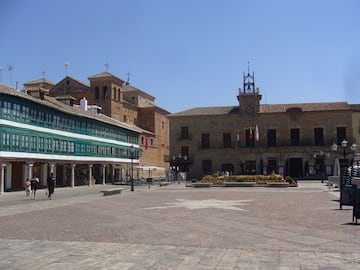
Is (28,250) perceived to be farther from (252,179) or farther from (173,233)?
(252,179)

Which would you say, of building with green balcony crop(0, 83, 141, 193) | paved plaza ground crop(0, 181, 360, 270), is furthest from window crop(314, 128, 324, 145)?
paved plaza ground crop(0, 181, 360, 270)

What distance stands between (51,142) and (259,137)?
95.8ft

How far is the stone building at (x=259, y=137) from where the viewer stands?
56.2 metres

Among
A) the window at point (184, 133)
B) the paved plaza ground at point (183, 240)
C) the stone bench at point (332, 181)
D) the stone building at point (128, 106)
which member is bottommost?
the paved plaza ground at point (183, 240)

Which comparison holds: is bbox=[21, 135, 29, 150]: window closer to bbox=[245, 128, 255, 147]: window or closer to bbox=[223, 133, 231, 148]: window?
bbox=[223, 133, 231, 148]: window

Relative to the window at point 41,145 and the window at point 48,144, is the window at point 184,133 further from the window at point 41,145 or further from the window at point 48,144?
the window at point 41,145

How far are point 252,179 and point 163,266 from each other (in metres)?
31.2

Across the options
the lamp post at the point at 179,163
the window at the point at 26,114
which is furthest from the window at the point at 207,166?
the window at the point at 26,114

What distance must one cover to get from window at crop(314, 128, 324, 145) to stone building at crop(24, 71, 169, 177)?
21.1 meters

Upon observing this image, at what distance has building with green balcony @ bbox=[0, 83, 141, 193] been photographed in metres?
33.2

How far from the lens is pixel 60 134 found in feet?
133

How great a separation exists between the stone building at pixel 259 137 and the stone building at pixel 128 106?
19.6 feet

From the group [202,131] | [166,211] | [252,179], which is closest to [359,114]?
[202,131]

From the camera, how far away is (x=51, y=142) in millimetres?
38844
